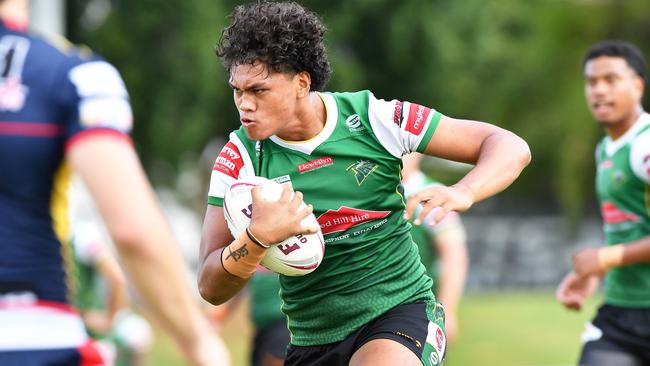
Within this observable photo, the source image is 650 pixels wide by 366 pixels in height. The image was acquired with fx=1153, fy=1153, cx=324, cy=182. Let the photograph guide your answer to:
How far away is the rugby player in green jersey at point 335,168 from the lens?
469 cm

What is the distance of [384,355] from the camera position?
4.54 meters

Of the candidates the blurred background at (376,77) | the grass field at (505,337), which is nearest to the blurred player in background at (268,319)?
the grass field at (505,337)

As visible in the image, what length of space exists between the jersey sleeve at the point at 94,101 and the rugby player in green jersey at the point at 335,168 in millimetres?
1498

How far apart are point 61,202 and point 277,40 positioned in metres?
1.70

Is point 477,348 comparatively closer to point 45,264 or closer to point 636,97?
point 636,97

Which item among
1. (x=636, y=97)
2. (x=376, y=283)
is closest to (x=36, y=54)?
(x=376, y=283)

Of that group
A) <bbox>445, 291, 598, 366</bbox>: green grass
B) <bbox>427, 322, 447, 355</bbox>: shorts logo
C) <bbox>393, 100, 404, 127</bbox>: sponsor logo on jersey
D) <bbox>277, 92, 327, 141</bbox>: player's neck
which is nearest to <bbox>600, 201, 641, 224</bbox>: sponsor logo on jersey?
<bbox>427, 322, 447, 355</bbox>: shorts logo

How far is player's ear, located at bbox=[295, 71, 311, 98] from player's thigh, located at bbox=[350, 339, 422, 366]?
1081 millimetres

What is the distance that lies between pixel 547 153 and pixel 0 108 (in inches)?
1193

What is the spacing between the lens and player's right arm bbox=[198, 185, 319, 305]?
4.36 m

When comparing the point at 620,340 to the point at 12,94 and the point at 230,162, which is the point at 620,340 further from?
the point at 12,94

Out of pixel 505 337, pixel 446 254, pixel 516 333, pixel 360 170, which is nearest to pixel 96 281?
pixel 446 254

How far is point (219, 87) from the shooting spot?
64.8 feet

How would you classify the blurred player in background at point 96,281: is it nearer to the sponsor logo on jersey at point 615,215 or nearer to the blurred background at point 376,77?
the sponsor logo on jersey at point 615,215
